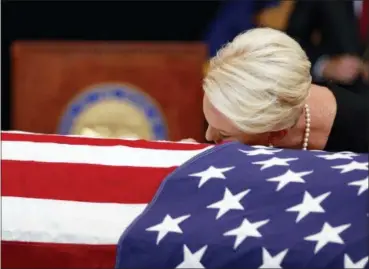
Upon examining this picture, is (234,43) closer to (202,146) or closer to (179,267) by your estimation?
(202,146)

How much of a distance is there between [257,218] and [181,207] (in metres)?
0.11

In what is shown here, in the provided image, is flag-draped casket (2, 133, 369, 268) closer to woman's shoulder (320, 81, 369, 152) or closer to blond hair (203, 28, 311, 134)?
blond hair (203, 28, 311, 134)

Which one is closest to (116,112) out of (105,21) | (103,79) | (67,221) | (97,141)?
(103,79)

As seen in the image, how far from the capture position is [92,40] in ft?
10.8

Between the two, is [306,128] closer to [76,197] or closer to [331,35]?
[76,197]

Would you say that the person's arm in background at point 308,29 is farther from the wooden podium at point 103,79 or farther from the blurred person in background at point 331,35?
the wooden podium at point 103,79

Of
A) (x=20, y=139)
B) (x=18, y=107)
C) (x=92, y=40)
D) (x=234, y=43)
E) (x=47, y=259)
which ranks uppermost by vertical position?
(x=234, y=43)

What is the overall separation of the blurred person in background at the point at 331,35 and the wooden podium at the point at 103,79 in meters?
0.64

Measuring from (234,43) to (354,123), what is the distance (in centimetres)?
30

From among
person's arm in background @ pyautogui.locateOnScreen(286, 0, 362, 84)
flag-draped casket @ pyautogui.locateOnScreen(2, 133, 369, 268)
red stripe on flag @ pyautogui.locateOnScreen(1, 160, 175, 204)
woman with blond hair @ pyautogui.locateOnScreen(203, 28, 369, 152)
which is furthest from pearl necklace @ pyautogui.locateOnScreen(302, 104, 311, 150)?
person's arm in background @ pyautogui.locateOnScreen(286, 0, 362, 84)

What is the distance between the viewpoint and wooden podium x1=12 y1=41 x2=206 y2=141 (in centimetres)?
325

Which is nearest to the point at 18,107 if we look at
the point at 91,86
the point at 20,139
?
the point at 91,86

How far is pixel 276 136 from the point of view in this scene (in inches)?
54.7

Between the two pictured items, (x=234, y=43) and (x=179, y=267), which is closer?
(x=179, y=267)
